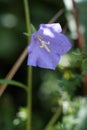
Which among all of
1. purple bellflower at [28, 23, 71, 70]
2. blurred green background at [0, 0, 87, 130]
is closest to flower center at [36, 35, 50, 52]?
purple bellflower at [28, 23, 71, 70]

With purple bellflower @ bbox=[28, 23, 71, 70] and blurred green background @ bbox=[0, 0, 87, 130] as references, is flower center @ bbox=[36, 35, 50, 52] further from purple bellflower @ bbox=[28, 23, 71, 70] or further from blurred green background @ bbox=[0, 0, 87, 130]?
blurred green background @ bbox=[0, 0, 87, 130]

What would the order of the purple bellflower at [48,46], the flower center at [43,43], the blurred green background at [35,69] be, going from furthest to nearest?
the blurred green background at [35,69]
the flower center at [43,43]
the purple bellflower at [48,46]

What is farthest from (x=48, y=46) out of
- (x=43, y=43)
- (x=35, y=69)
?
(x=35, y=69)

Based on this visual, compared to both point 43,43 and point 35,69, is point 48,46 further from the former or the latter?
point 35,69

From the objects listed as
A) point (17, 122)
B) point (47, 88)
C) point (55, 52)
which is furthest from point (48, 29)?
point (47, 88)

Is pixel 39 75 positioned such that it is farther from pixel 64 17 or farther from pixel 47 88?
pixel 64 17

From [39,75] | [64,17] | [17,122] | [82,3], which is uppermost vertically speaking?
[64,17]

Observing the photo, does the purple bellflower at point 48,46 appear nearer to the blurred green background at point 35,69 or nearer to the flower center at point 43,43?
the flower center at point 43,43

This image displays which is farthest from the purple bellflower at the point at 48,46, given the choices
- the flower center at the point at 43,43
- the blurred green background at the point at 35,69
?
the blurred green background at the point at 35,69
